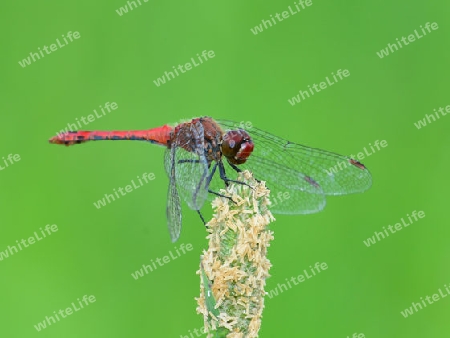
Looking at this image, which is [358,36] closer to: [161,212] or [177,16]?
[177,16]

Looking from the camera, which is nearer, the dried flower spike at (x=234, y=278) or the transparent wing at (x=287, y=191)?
the dried flower spike at (x=234, y=278)

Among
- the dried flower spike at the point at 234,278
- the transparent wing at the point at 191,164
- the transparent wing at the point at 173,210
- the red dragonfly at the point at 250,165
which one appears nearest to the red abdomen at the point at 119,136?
the red dragonfly at the point at 250,165

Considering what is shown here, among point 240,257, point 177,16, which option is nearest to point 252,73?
point 177,16

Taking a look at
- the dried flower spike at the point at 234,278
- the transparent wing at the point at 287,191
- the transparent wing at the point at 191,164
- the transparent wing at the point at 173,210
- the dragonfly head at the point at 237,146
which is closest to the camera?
the dried flower spike at the point at 234,278

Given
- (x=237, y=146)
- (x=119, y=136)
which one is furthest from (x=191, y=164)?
(x=119, y=136)

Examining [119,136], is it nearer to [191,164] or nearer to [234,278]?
[191,164]

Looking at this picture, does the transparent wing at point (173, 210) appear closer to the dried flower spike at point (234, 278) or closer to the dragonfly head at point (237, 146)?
the dragonfly head at point (237, 146)

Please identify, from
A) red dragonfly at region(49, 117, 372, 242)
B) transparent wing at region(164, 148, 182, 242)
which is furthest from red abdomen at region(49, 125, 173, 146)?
transparent wing at region(164, 148, 182, 242)
